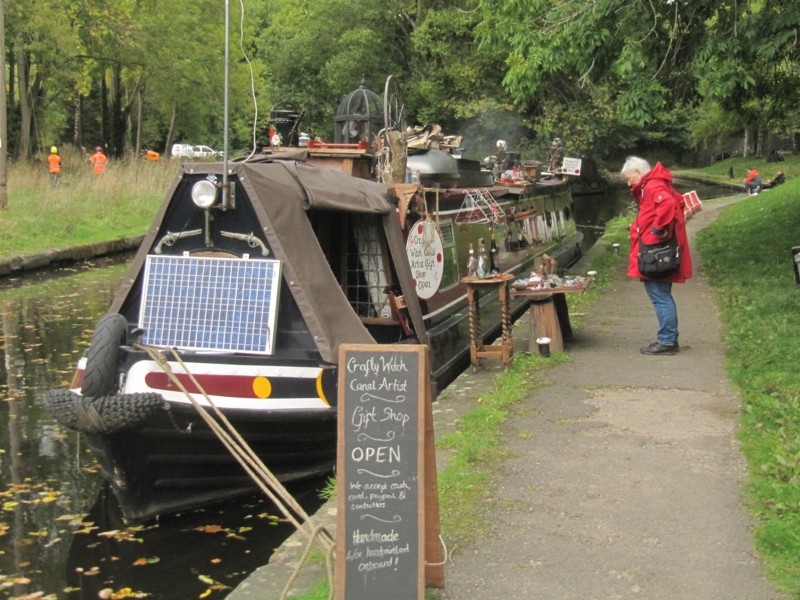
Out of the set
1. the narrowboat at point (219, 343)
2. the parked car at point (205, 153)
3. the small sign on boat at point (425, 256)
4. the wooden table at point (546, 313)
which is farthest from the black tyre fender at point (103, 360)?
the parked car at point (205, 153)

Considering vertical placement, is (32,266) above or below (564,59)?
below

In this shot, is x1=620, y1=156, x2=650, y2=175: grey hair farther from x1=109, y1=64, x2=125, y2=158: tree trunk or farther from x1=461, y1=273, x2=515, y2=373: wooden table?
x1=109, y1=64, x2=125, y2=158: tree trunk

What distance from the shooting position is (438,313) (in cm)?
1093

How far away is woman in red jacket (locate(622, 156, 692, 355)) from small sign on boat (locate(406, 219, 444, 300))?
2051mm

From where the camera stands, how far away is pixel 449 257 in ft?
37.6

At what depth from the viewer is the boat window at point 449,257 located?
11.2 meters

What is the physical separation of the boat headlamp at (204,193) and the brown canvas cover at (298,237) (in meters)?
0.21

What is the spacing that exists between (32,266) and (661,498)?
17.0 m

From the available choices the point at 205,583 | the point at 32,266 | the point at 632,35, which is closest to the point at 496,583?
the point at 205,583

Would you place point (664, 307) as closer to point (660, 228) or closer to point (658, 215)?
point (660, 228)

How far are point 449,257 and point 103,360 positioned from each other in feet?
18.0

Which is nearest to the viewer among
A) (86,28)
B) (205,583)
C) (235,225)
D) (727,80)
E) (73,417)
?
(205,583)

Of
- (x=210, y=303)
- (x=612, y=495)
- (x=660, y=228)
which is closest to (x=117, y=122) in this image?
(x=660, y=228)

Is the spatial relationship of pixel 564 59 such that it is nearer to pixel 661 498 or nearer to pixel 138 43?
pixel 661 498
